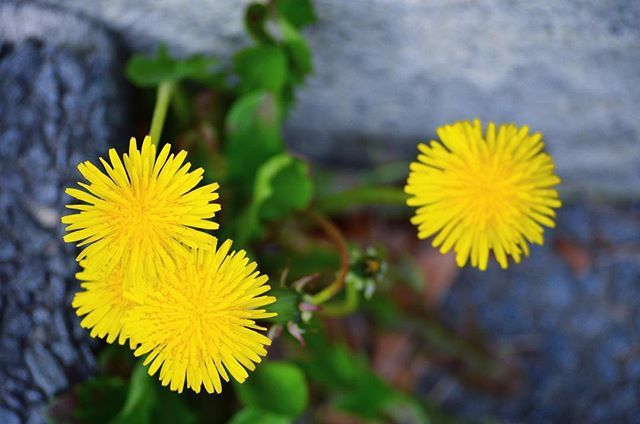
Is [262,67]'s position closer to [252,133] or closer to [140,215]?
[252,133]

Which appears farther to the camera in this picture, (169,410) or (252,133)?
(252,133)

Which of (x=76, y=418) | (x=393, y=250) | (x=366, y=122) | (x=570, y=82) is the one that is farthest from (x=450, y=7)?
(x=76, y=418)

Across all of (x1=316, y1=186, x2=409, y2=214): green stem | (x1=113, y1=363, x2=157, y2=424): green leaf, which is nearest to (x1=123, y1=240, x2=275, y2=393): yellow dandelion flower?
(x1=113, y1=363, x2=157, y2=424): green leaf

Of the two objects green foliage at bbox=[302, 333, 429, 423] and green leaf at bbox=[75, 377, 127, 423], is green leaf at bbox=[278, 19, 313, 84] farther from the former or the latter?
green leaf at bbox=[75, 377, 127, 423]

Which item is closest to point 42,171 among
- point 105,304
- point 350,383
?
point 105,304

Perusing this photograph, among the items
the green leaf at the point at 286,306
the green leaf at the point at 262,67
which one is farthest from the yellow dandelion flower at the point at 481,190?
the green leaf at the point at 262,67
